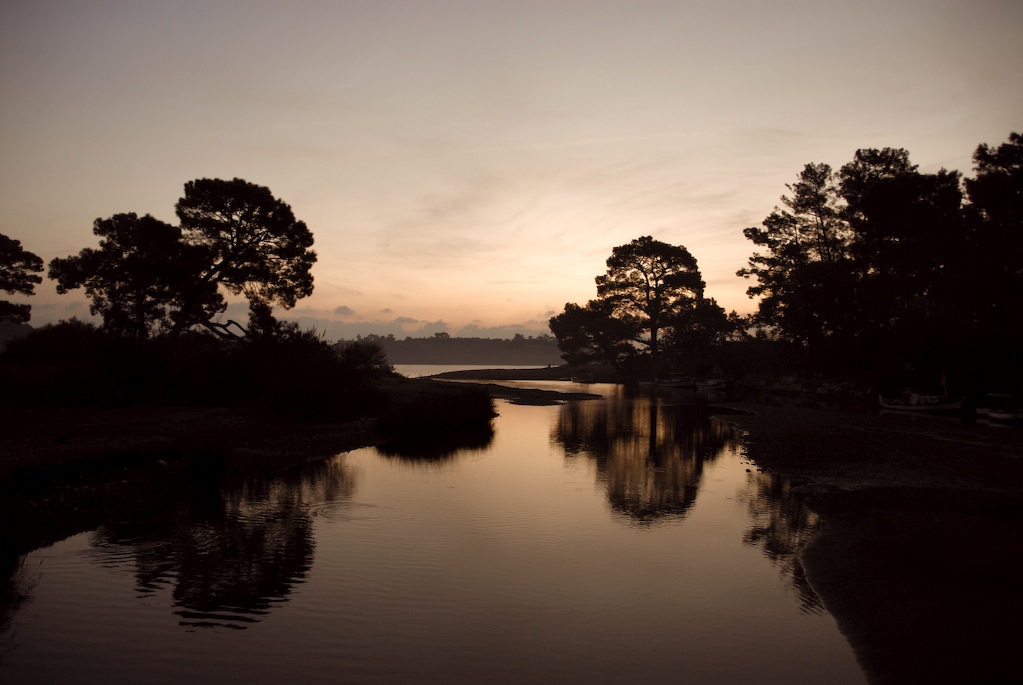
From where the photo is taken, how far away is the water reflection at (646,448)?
1869cm

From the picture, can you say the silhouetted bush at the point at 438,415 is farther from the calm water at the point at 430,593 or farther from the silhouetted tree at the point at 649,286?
the silhouetted tree at the point at 649,286

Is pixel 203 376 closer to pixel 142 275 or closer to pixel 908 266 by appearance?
pixel 142 275

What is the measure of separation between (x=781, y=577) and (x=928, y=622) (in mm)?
2877

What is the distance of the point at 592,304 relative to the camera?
9788cm

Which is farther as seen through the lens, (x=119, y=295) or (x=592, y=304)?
(x=592, y=304)

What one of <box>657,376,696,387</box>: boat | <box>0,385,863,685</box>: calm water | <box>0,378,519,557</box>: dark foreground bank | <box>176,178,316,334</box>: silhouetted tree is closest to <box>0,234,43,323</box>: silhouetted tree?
<box>176,178,316,334</box>: silhouetted tree

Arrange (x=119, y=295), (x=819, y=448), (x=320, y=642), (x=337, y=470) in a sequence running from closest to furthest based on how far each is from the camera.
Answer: (x=320, y=642), (x=337, y=470), (x=819, y=448), (x=119, y=295)

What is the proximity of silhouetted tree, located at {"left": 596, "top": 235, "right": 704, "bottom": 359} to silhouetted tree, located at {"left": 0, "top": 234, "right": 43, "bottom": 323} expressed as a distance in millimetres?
67111

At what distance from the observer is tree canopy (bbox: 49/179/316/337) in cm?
3875

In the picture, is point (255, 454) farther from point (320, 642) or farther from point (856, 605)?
point (856, 605)

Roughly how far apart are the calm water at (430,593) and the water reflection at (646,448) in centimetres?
30

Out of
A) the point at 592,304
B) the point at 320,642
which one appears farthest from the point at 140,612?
the point at 592,304

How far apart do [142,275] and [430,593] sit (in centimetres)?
3459

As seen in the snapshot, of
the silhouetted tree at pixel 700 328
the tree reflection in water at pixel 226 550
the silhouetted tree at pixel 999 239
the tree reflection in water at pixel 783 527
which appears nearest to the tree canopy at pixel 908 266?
the silhouetted tree at pixel 999 239
